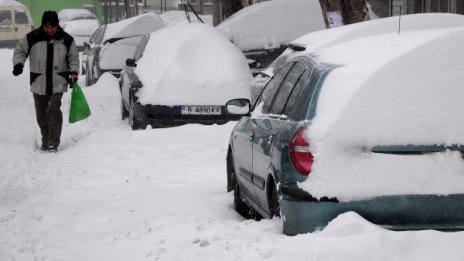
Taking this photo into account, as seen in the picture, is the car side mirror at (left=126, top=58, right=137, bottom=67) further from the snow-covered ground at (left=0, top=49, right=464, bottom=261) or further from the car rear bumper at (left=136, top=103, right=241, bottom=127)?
the car rear bumper at (left=136, top=103, right=241, bottom=127)

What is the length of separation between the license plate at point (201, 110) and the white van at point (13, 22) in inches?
1423

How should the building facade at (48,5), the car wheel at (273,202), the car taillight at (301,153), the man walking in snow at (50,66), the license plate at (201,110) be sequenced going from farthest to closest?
the building facade at (48,5)
the license plate at (201,110)
the man walking in snow at (50,66)
the car wheel at (273,202)
the car taillight at (301,153)

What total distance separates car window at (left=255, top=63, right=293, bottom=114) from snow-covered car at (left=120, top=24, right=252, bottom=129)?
607 centimetres

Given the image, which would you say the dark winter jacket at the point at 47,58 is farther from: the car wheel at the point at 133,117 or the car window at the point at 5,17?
the car window at the point at 5,17

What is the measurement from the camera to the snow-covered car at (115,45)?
21.6 metres

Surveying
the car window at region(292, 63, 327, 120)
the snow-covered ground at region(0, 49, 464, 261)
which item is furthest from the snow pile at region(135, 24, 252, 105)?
the car window at region(292, 63, 327, 120)

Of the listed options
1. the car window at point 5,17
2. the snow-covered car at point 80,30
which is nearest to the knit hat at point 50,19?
the snow-covered car at point 80,30

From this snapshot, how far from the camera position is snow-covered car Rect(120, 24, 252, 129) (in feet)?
44.8

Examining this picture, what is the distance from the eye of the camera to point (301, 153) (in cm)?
550

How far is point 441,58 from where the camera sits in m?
5.63

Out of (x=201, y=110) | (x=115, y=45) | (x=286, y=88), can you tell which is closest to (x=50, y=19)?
(x=201, y=110)

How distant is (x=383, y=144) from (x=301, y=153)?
0.50 m

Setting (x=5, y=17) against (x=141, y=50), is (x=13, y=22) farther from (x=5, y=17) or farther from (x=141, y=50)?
(x=141, y=50)

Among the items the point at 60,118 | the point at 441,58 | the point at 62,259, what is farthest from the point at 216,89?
the point at 441,58
